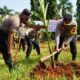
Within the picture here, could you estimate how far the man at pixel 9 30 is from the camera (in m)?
8.77

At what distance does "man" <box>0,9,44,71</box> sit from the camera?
28.8ft

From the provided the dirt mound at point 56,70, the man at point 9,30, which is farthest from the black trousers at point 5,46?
the dirt mound at point 56,70

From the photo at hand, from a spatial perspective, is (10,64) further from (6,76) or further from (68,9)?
(68,9)

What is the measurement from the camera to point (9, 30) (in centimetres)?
885

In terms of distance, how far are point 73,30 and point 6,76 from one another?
11.4ft

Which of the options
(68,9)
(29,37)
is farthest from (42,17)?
(68,9)

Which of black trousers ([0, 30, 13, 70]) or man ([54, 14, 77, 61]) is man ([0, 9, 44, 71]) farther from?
→ man ([54, 14, 77, 61])

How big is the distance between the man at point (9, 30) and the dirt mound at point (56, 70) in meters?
0.71

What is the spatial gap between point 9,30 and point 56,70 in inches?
58.7

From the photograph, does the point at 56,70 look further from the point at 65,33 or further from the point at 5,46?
the point at 65,33

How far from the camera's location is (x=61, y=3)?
6250cm

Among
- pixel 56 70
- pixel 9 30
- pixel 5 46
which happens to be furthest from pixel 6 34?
pixel 56 70

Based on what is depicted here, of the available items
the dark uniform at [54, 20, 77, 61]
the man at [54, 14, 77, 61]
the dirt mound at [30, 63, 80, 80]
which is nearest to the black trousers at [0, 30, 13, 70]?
the dirt mound at [30, 63, 80, 80]

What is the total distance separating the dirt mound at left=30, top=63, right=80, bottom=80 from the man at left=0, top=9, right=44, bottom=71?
71cm
